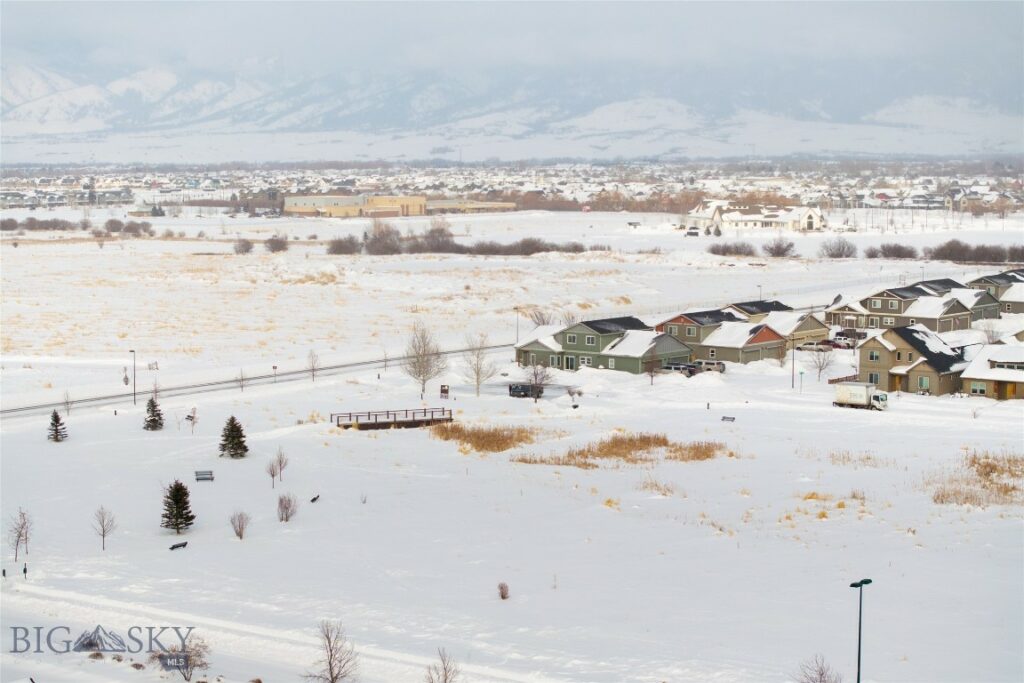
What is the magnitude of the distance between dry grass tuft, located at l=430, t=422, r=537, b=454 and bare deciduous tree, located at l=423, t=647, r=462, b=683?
51.5ft

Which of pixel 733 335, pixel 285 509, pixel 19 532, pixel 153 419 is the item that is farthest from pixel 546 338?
pixel 19 532

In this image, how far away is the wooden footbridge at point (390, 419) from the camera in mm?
35656

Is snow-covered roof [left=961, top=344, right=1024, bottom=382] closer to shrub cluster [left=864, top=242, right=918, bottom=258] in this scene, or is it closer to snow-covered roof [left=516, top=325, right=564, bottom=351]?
snow-covered roof [left=516, top=325, right=564, bottom=351]

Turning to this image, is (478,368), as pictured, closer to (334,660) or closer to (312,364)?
(312,364)

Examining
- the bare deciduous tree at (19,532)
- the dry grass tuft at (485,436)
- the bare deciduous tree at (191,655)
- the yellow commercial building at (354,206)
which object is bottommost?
the dry grass tuft at (485,436)

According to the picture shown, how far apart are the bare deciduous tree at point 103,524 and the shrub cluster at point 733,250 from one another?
270ft

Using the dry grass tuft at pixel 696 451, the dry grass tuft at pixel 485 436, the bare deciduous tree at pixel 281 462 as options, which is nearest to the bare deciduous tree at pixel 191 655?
the bare deciduous tree at pixel 281 462

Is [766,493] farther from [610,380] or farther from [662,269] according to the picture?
[662,269]

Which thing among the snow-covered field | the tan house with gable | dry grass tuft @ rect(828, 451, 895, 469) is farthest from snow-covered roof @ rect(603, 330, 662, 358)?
dry grass tuft @ rect(828, 451, 895, 469)

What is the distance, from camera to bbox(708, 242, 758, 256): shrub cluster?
10275cm

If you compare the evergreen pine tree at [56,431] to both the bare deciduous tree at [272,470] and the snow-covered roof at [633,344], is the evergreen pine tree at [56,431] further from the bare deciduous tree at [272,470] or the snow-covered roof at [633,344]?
the snow-covered roof at [633,344]

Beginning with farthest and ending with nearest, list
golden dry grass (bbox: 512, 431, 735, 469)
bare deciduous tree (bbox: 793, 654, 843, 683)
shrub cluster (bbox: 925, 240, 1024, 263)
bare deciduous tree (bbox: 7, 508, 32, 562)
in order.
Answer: shrub cluster (bbox: 925, 240, 1024, 263), golden dry grass (bbox: 512, 431, 735, 469), bare deciduous tree (bbox: 7, 508, 32, 562), bare deciduous tree (bbox: 793, 654, 843, 683)

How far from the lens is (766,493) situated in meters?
27.8

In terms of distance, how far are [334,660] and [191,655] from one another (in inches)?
78.5
